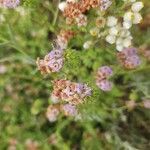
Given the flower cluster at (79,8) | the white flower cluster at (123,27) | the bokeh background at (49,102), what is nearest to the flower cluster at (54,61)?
the flower cluster at (79,8)

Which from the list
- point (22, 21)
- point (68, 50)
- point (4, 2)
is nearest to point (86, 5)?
point (68, 50)

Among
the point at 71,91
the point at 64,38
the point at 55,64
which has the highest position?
the point at 64,38

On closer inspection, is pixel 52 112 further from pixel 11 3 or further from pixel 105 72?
pixel 11 3

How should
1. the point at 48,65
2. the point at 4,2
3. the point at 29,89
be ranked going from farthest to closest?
the point at 29,89
the point at 4,2
the point at 48,65

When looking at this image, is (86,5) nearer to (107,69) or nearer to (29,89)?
(107,69)

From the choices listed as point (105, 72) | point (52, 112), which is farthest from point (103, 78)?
point (52, 112)
